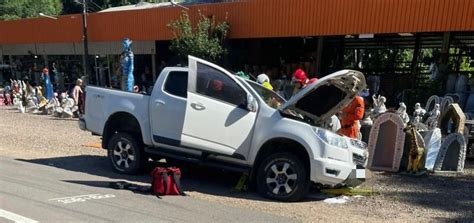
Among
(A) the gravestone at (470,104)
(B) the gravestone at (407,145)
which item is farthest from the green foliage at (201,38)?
(B) the gravestone at (407,145)

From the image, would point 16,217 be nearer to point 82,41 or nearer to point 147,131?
point 147,131

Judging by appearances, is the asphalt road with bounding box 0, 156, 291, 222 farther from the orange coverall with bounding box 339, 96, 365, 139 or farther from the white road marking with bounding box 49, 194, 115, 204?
the orange coverall with bounding box 339, 96, 365, 139

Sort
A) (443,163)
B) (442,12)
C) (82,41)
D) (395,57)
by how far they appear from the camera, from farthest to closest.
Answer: (82,41) → (395,57) → (442,12) → (443,163)

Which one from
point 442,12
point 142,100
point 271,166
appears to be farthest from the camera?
point 442,12

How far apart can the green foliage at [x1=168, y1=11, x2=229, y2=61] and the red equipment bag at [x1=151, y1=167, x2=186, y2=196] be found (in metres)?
14.0

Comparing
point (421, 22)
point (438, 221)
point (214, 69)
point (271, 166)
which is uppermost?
point (421, 22)

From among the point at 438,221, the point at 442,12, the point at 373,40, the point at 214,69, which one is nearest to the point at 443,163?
the point at 438,221

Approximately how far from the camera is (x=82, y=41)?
1201 inches

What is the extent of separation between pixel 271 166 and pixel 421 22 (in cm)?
1105

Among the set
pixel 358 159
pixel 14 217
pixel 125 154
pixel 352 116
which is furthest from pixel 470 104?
pixel 14 217

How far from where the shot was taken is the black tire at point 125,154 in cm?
874

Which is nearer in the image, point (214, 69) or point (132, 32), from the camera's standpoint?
point (214, 69)

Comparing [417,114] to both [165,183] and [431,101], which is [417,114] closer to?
[431,101]

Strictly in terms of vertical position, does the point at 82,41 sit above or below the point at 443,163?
above
